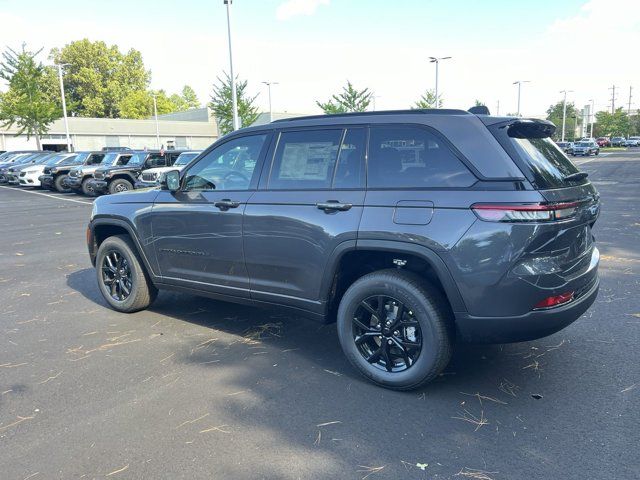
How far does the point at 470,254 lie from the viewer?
3.19 m

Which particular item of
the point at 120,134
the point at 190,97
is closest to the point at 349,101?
the point at 120,134

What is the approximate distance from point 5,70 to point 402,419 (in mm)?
46442

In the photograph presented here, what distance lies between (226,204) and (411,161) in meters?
1.64

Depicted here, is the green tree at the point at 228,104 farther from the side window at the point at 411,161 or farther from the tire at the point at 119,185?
the side window at the point at 411,161

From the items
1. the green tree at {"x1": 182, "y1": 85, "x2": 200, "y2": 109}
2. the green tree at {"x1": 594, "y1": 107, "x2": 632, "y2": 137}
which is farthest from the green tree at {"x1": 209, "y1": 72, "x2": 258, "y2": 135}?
the green tree at {"x1": 182, "y1": 85, "x2": 200, "y2": 109}

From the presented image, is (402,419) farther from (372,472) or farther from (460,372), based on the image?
(460,372)

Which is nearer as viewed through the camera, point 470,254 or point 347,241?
point 470,254

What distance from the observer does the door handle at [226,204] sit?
430 cm

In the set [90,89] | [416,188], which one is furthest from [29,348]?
[90,89]

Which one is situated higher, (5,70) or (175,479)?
(5,70)

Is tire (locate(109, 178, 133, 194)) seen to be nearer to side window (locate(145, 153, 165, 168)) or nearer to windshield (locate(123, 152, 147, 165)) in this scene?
windshield (locate(123, 152, 147, 165))

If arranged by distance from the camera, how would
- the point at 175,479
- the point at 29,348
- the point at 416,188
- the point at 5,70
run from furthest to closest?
the point at 5,70
the point at 29,348
the point at 416,188
the point at 175,479

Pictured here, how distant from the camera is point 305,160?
4043 millimetres

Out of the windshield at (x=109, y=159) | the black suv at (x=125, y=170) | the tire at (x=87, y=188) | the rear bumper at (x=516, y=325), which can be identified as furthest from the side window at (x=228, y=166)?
the tire at (x=87, y=188)
